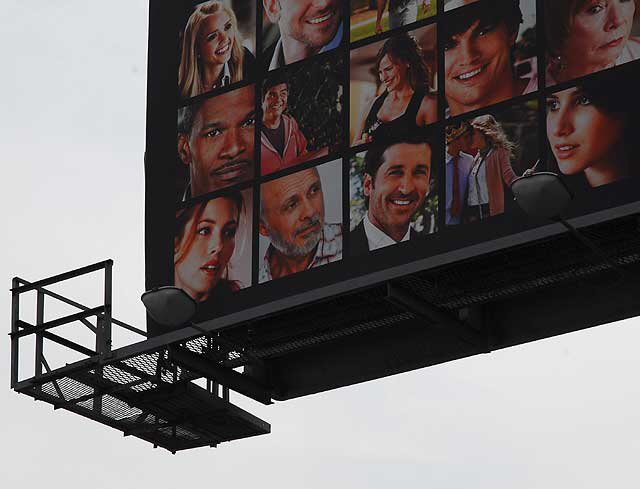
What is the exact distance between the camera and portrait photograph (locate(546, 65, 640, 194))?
20.7 meters

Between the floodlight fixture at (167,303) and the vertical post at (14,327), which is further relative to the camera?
the vertical post at (14,327)

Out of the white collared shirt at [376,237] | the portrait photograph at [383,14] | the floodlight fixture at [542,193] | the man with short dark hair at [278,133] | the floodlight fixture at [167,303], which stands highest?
the portrait photograph at [383,14]

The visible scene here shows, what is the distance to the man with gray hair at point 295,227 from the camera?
22516 millimetres

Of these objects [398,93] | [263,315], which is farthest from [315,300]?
[398,93]

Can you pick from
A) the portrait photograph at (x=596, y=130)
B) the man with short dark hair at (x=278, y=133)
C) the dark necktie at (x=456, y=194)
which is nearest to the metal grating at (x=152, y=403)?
the man with short dark hair at (x=278, y=133)

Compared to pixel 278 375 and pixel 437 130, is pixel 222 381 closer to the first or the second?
pixel 278 375

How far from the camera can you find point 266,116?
23.4 m

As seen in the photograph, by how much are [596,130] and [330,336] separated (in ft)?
11.8

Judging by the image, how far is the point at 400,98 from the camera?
22.4 meters

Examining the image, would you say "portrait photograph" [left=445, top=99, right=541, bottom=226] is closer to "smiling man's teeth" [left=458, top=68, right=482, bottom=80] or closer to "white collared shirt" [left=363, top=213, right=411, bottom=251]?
"smiling man's teeth" [left=458, top=68, right=482, bottom=80]

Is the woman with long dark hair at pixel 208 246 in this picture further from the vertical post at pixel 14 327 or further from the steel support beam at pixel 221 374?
the vertical post at pixel 14 327

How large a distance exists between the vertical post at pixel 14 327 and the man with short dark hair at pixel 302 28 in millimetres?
3392

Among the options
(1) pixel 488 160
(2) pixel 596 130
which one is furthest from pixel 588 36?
(1) pixel 488 160

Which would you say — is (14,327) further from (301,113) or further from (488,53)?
(488,53)
